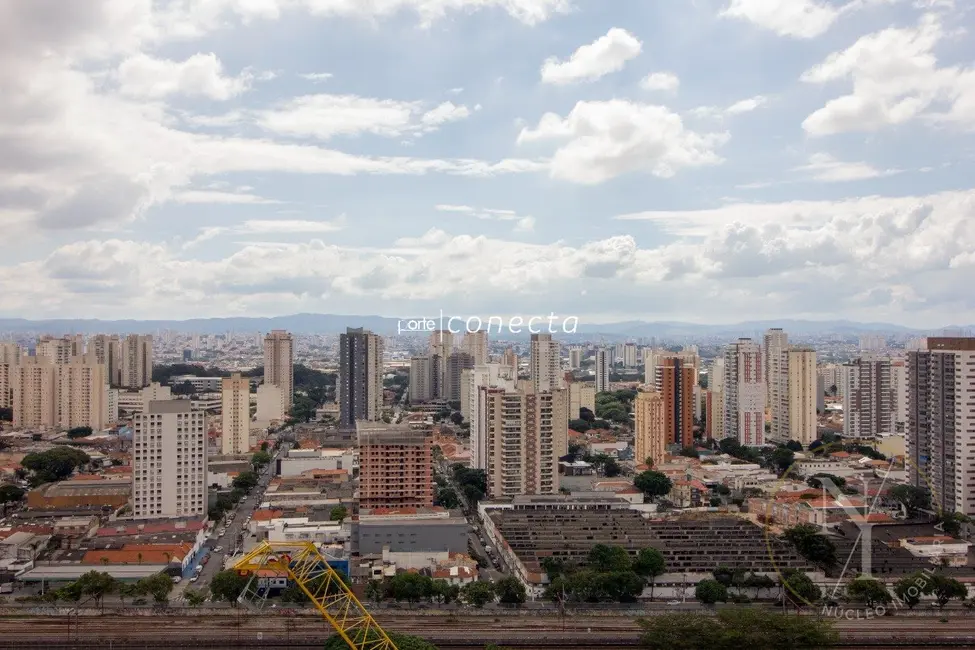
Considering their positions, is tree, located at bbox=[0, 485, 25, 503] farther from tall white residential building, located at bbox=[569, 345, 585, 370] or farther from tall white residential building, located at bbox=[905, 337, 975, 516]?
tall white residential building, located at bbox=[569, 345, 585, 370]

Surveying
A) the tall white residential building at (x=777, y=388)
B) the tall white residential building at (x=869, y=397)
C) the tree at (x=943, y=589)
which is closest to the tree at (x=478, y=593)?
the tree at (x=943, y=589)

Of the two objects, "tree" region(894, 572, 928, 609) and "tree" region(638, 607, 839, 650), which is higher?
"tree" region(638, 607, 839, 650)

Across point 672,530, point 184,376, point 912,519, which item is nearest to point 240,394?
point 672,530

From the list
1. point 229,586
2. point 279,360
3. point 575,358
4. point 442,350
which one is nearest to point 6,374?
point 279,360

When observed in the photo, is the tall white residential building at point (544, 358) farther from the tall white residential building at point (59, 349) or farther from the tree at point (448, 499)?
the tall white residential building at point (59, 349)

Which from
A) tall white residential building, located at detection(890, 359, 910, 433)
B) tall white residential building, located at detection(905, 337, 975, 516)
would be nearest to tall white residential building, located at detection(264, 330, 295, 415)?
tall white residential building, located at detection(890, 359, 910, 433)

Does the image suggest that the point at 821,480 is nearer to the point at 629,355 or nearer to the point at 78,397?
the point at 78,397

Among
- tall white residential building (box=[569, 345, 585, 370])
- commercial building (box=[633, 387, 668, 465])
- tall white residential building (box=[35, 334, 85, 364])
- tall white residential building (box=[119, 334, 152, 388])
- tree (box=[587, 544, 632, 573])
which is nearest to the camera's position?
tree (box=[587, 544, 632, 573])
